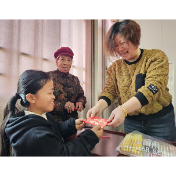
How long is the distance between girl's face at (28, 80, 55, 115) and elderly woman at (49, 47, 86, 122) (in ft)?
1.07

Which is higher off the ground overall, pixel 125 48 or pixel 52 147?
pixel 125 48

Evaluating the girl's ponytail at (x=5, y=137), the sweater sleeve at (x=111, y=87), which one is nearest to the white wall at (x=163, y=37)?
the sweater sleeve at (x=111, y=87)

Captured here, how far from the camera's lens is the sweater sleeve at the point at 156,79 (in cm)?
83

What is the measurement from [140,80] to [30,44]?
35.8 inches

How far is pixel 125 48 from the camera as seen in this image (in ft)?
3.22

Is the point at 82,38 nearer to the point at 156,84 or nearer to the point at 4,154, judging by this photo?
the point at 156,84

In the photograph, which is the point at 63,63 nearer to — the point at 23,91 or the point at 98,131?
the point at 23,91

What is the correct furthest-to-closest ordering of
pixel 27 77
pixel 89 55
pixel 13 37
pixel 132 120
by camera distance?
1. pixel 89 55
2. pixel 132 120
3. pixel 13 37
4. pixel 27 77

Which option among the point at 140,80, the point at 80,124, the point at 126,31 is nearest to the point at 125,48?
the point at 126,31

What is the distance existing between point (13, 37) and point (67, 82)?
52cm

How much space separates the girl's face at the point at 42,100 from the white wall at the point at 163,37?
234 centimetres

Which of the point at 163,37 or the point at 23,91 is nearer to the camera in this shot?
the point at 23,91

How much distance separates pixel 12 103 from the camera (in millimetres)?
697
